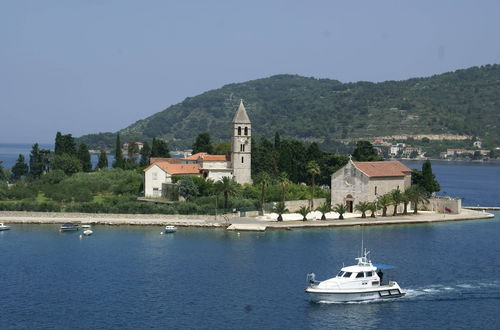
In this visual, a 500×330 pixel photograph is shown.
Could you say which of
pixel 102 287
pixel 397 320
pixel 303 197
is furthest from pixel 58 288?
pixel 303 197

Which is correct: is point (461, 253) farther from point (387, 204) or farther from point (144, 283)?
point (144, 283)

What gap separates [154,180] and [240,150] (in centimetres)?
1000

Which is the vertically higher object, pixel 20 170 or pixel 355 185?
pixel 20 170

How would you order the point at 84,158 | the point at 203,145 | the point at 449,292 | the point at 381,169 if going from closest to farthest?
1. the point at 449,292
2. the point at 381,169
3. the point at 84,158
4. the point at 203,145

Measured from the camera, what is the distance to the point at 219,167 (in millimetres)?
86500

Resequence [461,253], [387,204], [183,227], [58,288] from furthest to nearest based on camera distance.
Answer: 1. [387,204]
2. [183,227]
3. [461,253]
4. [58,288]

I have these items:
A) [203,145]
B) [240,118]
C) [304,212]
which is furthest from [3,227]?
[203,145]

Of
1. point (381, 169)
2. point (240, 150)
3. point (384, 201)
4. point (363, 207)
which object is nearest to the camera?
point (363, 207)

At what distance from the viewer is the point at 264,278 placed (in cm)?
5009

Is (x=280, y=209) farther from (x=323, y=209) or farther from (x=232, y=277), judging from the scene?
(x=232, y=277)

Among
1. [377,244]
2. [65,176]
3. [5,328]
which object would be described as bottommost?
[5,328]

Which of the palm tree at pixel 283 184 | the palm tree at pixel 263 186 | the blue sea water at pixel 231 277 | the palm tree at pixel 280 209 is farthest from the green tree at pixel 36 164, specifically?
the palm tree at pixel 280 209

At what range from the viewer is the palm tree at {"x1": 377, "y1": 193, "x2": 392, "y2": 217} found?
7694cm

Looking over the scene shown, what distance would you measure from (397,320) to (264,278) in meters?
11.1
